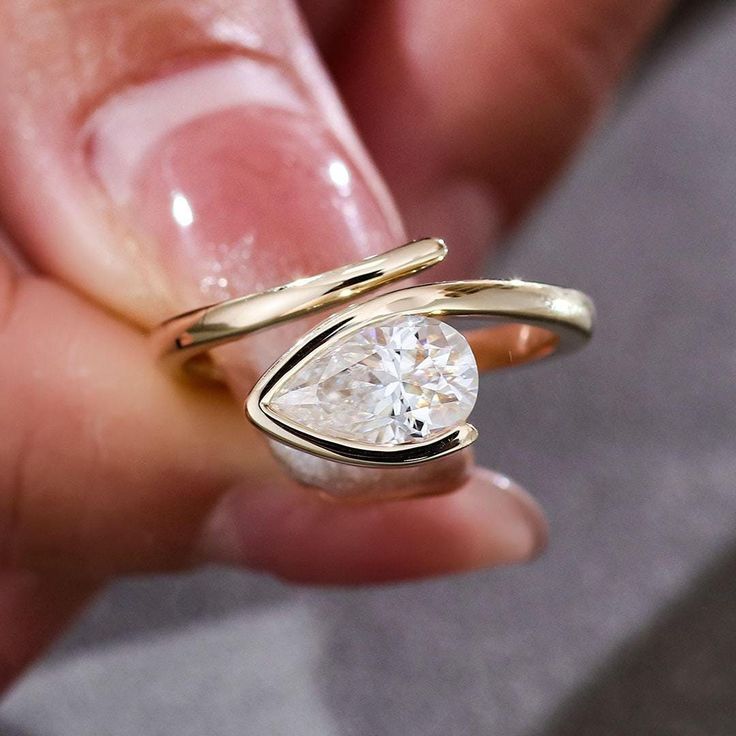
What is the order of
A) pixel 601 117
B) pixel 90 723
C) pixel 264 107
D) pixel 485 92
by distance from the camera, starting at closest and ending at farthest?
1. pixel 264 107
2. pixel 90 723
3. pixel 485 92
4. pixel 601 117

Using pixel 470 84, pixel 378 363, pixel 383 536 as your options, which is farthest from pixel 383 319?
pixel 470 84

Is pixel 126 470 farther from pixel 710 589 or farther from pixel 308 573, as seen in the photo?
pixel 710 589

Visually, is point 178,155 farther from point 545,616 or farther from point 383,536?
point 545,616

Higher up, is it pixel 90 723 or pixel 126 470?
pixel 126 470

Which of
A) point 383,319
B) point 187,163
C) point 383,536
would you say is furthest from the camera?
point 383,536

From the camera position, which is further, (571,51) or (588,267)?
(588,267)

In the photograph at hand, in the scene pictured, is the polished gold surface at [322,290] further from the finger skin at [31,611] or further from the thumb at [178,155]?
the finger skin at [31,611]

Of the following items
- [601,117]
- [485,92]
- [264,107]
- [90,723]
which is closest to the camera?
[264,107]

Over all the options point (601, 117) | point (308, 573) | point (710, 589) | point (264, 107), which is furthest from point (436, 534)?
point (601, 117)
